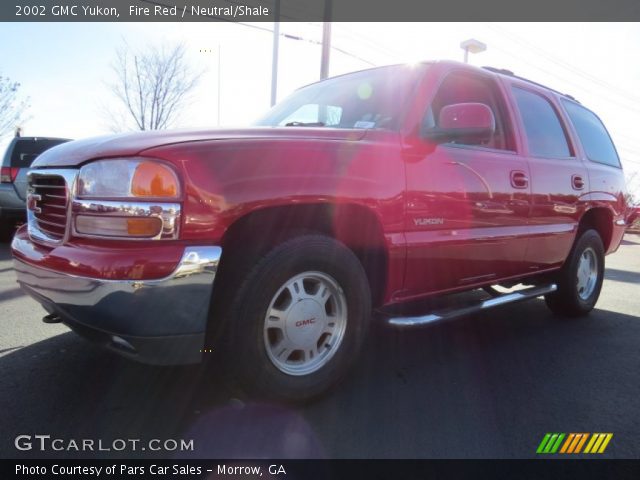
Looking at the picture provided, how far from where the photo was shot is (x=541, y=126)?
3.92 metres

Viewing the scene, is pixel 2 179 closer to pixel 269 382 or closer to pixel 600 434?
pixel 269 382

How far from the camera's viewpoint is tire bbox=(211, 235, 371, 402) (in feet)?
6.84

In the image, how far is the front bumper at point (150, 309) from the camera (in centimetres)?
A: 184

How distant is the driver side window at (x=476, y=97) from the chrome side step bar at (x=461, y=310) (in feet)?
3.73

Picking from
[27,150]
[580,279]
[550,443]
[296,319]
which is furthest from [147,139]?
[27,150]

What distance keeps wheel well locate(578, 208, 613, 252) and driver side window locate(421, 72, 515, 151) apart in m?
1.47

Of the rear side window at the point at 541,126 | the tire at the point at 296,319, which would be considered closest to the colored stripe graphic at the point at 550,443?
the tire at the point at 296,319

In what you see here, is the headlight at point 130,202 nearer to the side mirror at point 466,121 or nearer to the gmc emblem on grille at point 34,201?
the gmc emblem on grille at point 34,201

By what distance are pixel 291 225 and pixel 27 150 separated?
6.99 meters

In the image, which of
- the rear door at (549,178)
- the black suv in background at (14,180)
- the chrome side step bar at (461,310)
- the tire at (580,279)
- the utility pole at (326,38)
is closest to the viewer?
the chrome side step bar at (461,310)

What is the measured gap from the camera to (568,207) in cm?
398

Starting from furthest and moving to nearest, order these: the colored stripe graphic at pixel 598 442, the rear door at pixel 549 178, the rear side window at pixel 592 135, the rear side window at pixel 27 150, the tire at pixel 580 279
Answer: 1. the rear side window at pixel 27 150
2. the rear side window at pixel 592 135
3. the tire at pixel 580 279
4. the rear door at pixel 549 178
5. the colored stripe graphic at pixel 598 442
